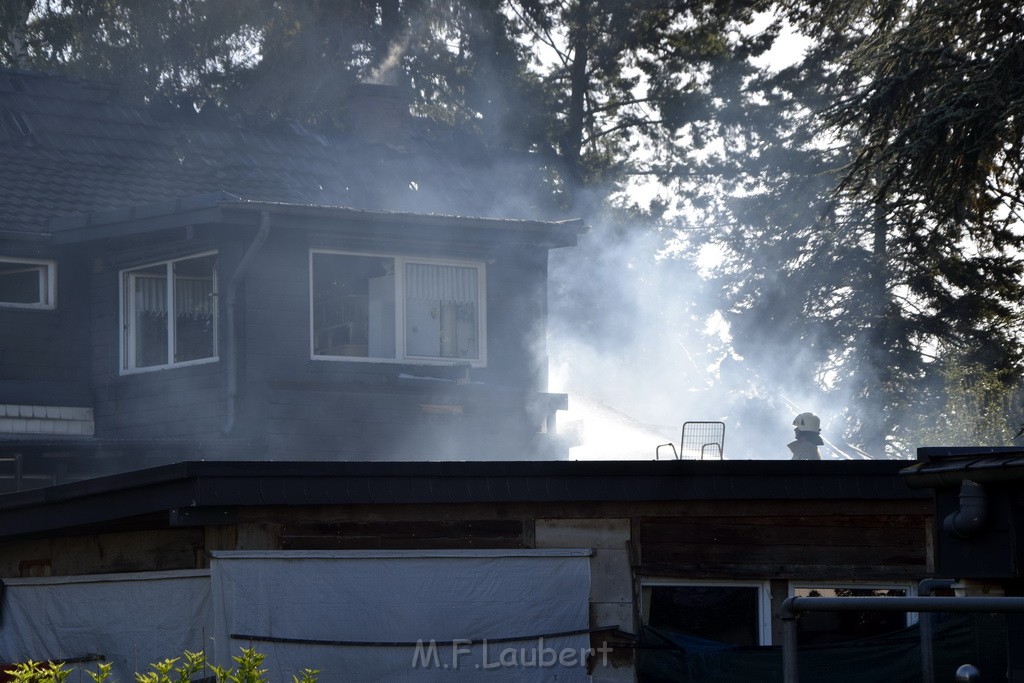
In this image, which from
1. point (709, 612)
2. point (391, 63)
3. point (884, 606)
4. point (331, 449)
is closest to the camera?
point (884, 606)

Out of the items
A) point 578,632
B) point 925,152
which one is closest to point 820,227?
point 925,152

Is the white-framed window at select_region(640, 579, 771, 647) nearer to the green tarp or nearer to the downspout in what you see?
the green tarp

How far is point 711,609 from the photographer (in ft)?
34.0

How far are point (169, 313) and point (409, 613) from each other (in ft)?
25.8

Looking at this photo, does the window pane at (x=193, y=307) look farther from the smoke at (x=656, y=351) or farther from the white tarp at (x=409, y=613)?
the smoke at (x=656, y=351)

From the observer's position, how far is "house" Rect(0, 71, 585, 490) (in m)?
15.7

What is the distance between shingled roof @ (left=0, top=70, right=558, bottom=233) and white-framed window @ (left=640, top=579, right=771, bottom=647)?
919 centimetres

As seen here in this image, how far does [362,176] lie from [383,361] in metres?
4.04

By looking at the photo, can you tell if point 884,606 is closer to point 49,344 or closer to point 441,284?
point 441,284

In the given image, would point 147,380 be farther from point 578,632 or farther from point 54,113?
point 578,632

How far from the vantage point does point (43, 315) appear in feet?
54.8

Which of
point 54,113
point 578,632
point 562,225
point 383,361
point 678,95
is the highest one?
point 678,95

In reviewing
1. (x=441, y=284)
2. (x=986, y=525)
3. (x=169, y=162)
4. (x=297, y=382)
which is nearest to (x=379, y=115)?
(x=169, y=162)

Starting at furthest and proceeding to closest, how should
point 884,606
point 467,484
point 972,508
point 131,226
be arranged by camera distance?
point 131,226 → point 467,484 → point 972,508 → point 884,606
